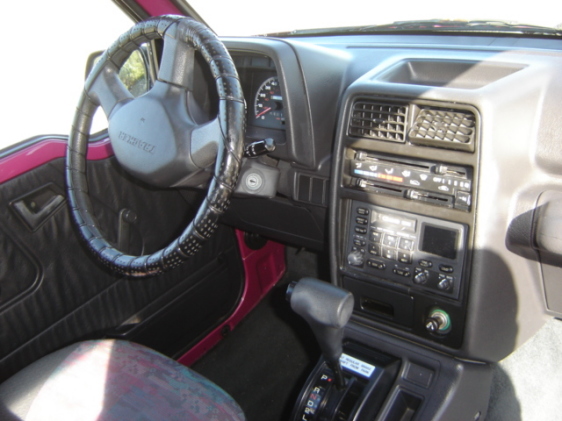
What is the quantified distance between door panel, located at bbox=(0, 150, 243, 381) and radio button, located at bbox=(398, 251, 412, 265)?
92cm

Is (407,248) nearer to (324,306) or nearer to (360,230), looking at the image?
(360,230)

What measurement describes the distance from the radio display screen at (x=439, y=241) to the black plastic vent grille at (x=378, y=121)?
0.83 feet

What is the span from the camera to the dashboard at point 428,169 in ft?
3.83

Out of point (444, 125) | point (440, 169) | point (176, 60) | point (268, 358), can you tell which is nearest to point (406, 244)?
point (440, 169)

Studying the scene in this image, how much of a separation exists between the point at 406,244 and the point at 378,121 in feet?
1.12

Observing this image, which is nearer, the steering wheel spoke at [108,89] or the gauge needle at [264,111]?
the steering wheel spoke at [108,89]

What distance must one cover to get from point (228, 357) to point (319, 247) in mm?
806

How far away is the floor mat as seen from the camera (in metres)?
2.12

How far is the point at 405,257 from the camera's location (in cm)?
133

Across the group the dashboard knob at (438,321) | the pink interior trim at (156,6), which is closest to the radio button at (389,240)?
the dashboard knob at (438,321)

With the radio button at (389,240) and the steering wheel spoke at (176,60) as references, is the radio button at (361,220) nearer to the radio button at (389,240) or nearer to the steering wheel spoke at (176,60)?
the radio button at (389,240)

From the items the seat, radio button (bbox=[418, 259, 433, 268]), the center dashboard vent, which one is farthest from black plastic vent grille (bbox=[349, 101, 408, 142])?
the seat

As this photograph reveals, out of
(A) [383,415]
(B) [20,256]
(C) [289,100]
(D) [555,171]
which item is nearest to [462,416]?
(A) [383,415]

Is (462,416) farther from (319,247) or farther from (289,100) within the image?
(289,100)
